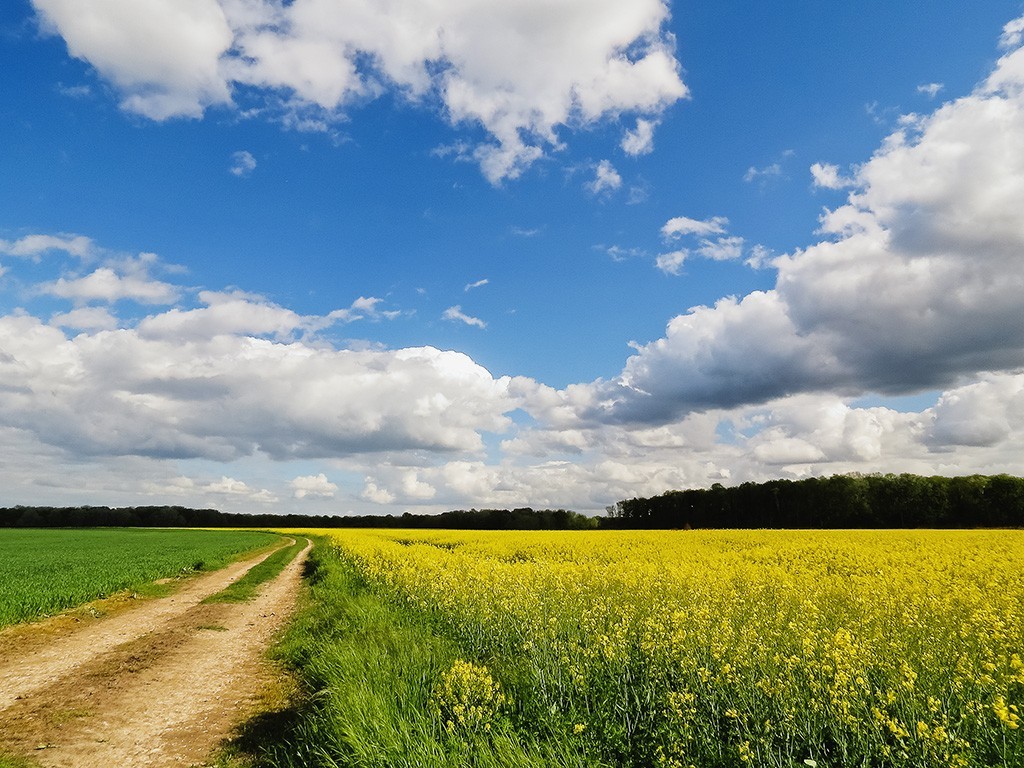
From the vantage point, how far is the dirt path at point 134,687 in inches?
271

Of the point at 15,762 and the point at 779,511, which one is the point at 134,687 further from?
the point at 779,511

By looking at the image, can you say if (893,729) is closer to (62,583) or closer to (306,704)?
(306,704)

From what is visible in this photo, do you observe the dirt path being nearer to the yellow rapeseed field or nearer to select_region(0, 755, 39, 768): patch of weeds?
select_region(0, 755, 39, 768): patch of weeds

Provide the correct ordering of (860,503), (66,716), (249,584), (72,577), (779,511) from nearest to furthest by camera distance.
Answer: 1. (66,716)
2. (72,577)
3. (249,584)
4. (860,503)
5. (779,511)

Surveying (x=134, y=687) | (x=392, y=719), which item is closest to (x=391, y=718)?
(x=392, y=719)

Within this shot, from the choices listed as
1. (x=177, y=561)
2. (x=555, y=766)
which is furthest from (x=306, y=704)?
(x=177, y=561)

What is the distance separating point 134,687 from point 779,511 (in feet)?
251

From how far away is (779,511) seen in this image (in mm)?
72875

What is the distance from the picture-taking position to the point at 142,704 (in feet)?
27.3

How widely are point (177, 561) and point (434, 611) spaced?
1021 inches

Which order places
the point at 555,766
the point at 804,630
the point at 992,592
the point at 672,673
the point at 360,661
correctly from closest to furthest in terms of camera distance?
the point at 555,766
the point at 672,673
the point at 804,630
the point at 360,661
the point at 992,592

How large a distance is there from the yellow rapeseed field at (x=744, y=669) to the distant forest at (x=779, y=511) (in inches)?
2222

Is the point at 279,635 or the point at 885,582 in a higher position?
the point at 885,582

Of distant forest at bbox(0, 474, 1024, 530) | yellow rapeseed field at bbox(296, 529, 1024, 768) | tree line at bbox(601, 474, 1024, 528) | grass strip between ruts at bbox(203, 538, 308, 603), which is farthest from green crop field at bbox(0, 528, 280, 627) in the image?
tree line at bbox(601, 474, 1024, 528)
